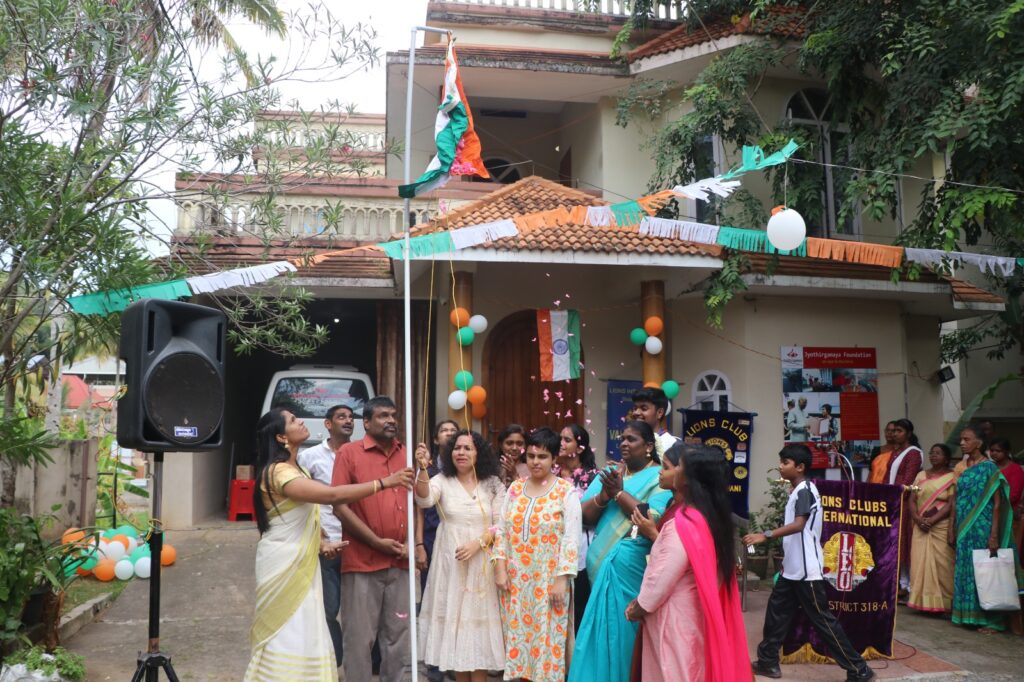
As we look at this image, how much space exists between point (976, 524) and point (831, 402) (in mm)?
3426

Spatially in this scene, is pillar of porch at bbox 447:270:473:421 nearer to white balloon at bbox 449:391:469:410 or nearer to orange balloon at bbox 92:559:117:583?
white balloon at bbox 449:391:469:410

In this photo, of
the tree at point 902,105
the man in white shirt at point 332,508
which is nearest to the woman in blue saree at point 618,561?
the man in white shirt at point 332,508

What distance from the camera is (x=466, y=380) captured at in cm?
987

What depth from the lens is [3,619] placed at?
567 cm

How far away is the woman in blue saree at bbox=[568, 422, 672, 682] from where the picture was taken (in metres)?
4.82

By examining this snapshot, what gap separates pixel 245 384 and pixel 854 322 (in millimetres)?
9380

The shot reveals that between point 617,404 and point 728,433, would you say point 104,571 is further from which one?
point 728,433

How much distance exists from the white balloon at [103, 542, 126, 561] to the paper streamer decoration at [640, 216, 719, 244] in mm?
6337

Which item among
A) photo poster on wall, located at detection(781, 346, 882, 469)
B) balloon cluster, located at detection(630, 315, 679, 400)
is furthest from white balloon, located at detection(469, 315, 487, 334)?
photo poster on wall, located at detection(781, 346, 882, 469)

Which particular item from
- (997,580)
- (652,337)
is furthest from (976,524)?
(652,337)

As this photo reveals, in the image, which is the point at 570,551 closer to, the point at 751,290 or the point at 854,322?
the point at 751,290

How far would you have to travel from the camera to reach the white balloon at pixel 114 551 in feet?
28.3

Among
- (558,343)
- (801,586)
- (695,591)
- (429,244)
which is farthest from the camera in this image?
(558,343)

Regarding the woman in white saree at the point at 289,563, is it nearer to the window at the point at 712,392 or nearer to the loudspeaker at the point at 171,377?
the loudspeaker at the point at 171,377
